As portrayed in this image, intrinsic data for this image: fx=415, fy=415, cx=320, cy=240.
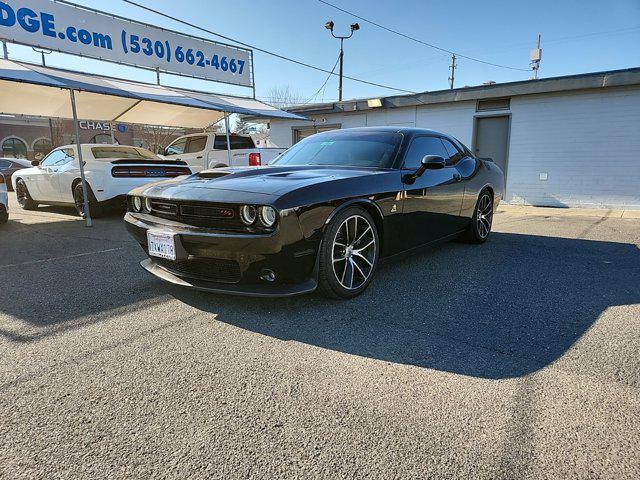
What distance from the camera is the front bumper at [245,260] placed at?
2.68 metres

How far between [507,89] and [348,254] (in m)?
9.66

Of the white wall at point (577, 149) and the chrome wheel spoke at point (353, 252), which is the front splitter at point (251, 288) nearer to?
the chrome wheel spoke at point (353, 252)

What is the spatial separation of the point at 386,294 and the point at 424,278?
2.04 ft

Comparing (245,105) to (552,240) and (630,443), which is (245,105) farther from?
(630,443)

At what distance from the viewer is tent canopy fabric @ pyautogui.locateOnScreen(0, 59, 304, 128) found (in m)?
6.89

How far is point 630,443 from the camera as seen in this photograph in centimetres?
160

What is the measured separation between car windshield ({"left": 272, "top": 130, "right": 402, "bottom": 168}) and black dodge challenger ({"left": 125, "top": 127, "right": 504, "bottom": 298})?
0.03 feet

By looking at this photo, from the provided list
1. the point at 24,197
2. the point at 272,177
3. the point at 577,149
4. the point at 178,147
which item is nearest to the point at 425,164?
the point at 272,177

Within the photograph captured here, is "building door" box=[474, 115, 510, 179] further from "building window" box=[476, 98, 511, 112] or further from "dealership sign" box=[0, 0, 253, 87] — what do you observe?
"dealership sign" box=[0, 0, 253, 87]

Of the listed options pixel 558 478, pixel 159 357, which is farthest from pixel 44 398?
pixel 558 478

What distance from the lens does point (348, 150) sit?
4.05 meters

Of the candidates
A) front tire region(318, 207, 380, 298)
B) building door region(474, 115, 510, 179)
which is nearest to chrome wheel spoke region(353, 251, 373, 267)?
front tire region(318, 207, 380, 298)

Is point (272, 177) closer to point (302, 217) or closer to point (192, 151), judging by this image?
point (302, 217)

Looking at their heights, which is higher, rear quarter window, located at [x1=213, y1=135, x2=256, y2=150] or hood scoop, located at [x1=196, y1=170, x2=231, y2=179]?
rear quarter window, located at [x1=213, y1=135, x2=256, y2=150]
